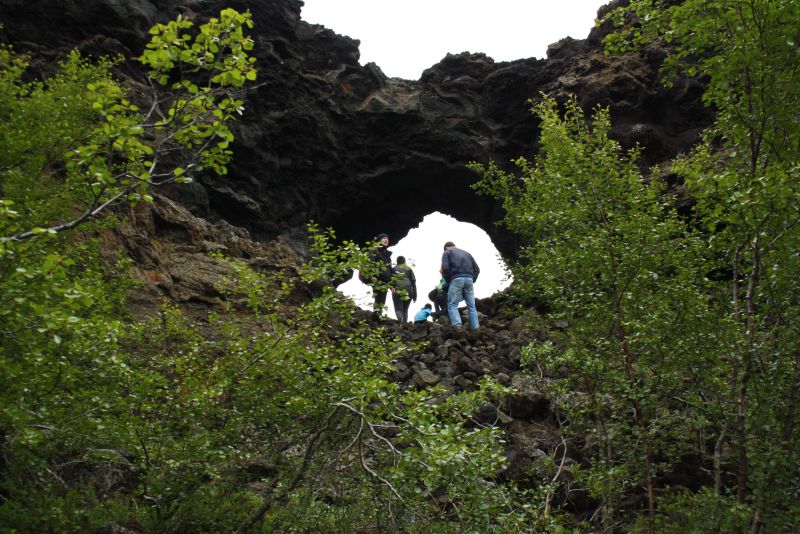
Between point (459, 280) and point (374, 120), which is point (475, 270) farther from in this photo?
point (374, 120)

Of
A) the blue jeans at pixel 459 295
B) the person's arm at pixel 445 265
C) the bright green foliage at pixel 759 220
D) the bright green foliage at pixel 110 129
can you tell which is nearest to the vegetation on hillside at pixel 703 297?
the bright green foliage at pixel 759 220

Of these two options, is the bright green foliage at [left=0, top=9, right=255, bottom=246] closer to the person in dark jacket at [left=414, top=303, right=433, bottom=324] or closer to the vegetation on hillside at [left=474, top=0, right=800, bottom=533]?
the vegetation on hillside at [left=474, top=0, right=800, bottom=533]

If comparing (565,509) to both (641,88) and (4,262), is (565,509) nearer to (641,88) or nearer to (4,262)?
(4,262)

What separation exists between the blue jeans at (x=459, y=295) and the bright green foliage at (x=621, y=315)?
7.77m

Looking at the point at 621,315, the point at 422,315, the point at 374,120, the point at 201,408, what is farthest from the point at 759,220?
the point at 374,120

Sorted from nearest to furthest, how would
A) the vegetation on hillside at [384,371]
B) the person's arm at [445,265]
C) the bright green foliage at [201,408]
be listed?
the bright green foliage at [201,408], the vegetation on hillside at [384,371], the person's arm at [445,265]

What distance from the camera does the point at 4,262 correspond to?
4.98 m

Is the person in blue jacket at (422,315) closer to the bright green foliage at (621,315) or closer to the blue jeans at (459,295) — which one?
the blue jeans at (459,295)

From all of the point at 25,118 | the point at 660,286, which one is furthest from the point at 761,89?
the point at 25,118

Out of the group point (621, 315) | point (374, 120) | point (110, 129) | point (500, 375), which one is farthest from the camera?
point (374, 120)

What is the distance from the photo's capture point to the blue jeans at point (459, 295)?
17500 millimetres

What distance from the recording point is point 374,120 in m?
25.3

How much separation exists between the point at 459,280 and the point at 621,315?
389 inches

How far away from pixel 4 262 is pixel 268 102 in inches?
772
